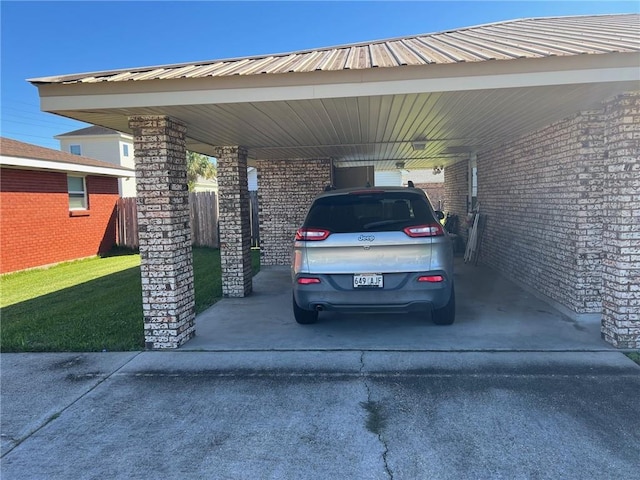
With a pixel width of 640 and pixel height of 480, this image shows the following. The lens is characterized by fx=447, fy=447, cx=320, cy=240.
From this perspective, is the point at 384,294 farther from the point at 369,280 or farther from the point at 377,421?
the point at 377,421

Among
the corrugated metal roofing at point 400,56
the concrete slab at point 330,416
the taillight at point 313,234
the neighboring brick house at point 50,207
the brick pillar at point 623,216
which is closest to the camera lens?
the concrete slab at point 330,416

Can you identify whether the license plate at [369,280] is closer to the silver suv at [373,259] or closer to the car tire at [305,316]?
the silver suv at [373,259]

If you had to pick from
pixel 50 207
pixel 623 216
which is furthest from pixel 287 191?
pixel 623 216

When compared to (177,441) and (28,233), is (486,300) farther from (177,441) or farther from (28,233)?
(28,233)

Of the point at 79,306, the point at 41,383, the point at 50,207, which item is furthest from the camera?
the point at 50,207

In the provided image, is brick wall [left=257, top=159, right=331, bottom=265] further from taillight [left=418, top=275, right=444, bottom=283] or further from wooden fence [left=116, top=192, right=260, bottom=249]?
taillight [left=418, top=275, right=444, bottom=283]

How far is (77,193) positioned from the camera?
1407 centimetres

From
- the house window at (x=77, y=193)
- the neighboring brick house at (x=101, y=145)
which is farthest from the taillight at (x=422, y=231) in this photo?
the neighboring brick house at (x=101, y=145)

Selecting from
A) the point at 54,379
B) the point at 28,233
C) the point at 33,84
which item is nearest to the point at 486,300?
the point at 54,379

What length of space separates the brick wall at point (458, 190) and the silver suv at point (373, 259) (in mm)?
7911

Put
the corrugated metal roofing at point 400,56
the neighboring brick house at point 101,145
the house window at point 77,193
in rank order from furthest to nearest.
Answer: the neighboring brick house at point 101,145 → the house window at point 77,193 → the corrugated metal roofing at point 400,56

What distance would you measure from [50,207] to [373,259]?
1137cm

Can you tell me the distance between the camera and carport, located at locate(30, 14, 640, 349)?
3.99 meters

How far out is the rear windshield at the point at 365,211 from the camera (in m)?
4.89
